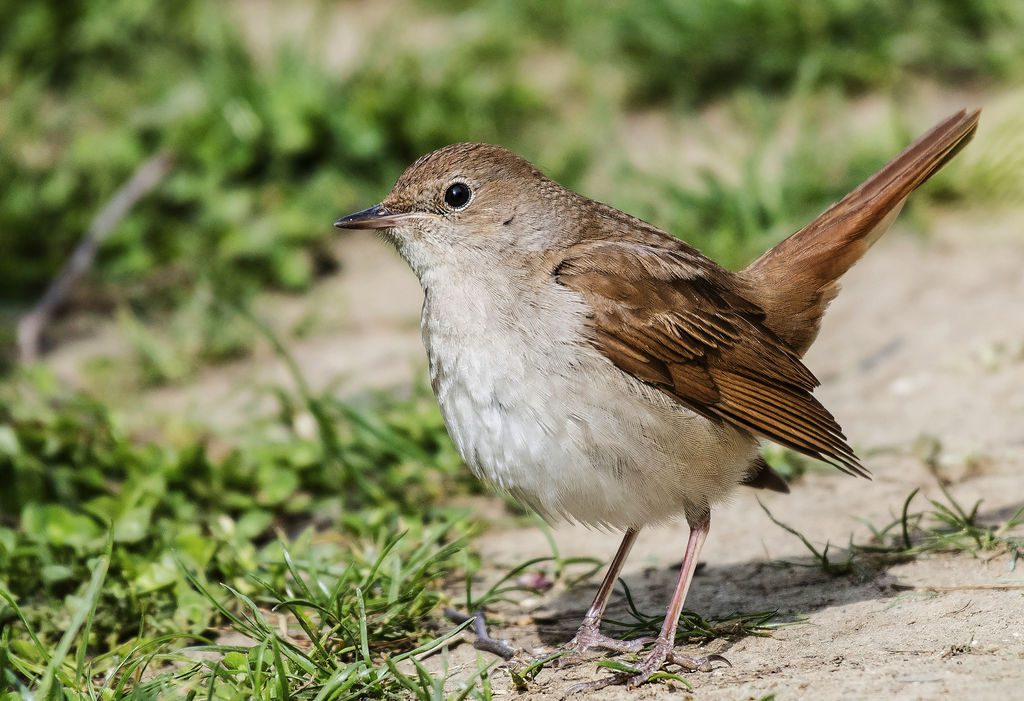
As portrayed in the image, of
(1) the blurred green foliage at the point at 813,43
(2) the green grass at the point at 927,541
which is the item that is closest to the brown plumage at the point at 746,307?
(2) the green grass at the point at 927,541

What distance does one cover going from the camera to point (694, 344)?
416 centimetres

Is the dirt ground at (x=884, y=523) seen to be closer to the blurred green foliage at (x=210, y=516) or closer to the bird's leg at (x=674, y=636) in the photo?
the bird's leg at (x=674, y=636)

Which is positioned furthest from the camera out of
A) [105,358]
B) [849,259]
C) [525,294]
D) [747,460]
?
[105,358]

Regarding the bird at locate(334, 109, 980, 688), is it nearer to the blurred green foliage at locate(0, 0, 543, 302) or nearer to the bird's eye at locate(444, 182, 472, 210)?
the bird's eye at locate(444, 182, 472, 210)

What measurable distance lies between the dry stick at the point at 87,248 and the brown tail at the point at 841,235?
15.7 feet

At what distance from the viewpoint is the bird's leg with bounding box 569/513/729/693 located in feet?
11.9

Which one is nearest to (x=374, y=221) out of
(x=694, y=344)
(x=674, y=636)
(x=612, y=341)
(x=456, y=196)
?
(x=456, y=196)

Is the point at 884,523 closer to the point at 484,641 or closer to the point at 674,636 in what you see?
the point at 674,636

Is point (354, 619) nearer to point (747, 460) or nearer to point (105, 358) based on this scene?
point (747, 460)

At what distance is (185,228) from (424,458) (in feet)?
11.4

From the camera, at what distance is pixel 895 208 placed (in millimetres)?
4562

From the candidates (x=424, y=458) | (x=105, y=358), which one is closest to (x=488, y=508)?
(x=424, y=458)

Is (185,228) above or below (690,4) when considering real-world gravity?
below

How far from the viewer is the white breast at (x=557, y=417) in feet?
12.3
